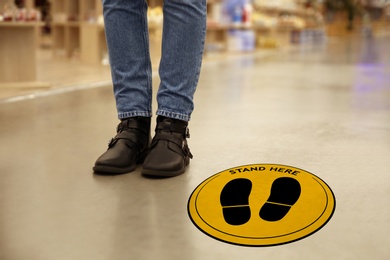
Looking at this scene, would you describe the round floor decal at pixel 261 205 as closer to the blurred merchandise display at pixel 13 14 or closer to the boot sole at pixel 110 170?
the boot sole at pixel 110 170

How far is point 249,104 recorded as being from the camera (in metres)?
2.06

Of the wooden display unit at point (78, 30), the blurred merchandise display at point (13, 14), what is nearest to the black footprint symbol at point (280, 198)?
the blurred merchandise display at point (13, 14)

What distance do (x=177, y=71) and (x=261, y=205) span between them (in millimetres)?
385

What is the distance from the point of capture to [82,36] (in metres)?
4.45

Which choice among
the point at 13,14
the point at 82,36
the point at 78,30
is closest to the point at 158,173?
the point at 13,14

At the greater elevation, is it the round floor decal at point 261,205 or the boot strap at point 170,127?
the boot strap at point 170,127

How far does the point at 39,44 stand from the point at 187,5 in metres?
6.37

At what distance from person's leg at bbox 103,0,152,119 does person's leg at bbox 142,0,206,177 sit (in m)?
0.06

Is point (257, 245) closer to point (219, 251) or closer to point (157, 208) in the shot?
point (219, 251)

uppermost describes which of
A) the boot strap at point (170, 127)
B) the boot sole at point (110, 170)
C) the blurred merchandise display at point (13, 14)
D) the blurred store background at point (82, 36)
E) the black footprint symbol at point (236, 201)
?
the blurred merchandise display at point (13, 14)

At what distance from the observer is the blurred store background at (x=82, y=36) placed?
2.62m

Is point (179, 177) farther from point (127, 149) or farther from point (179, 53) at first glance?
point (179, 53)

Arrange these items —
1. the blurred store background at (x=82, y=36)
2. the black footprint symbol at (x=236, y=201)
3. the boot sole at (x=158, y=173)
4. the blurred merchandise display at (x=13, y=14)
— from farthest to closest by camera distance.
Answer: the blurred store background at (x=82, y=36), the blurred merchandise display at (x=13, y=14), the boot sole at (x=158, y=173), the black footprint symbol at (x=236, y=201)

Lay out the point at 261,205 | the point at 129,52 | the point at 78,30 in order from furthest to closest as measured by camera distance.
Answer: the point at 78,30 → the point at 129,52 → the point at 261,205
